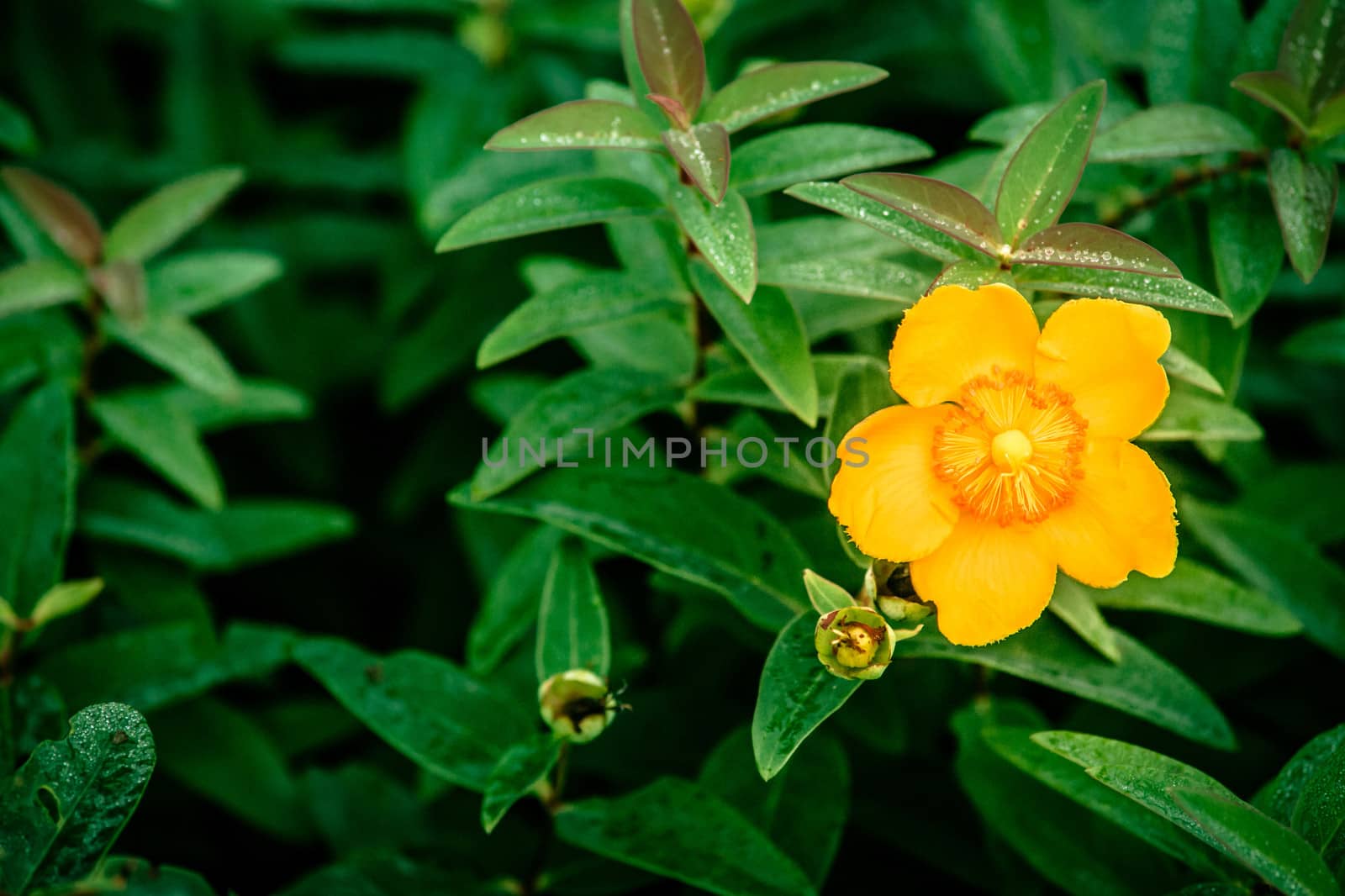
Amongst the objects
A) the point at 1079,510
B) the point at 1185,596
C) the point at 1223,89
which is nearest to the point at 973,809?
the point at 1185,596

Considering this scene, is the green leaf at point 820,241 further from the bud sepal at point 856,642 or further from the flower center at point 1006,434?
the bud sepal at point 856,642

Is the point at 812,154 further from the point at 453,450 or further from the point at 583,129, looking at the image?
the point at 453,450

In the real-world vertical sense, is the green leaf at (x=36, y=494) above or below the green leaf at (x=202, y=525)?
above

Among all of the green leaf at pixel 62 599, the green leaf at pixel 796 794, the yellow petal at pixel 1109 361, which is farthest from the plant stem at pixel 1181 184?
the green leaf at pixel 62 599

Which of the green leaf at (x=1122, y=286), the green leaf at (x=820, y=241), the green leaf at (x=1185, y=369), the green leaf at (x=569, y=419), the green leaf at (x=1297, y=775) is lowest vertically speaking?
the green leaf at (x=1297, y=775)

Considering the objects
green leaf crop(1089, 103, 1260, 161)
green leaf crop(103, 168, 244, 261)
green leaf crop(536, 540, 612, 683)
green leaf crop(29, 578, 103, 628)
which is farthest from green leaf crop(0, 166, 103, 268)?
green leaf crop(1089, 103, 1260, 161)

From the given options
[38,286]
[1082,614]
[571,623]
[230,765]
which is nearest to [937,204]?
[1082,614]

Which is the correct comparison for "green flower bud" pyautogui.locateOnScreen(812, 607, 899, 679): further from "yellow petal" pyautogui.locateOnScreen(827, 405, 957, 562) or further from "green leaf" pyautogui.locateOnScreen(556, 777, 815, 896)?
"green leaf" pyautogui.locateOnScreen(556, 777, 815, 896)
